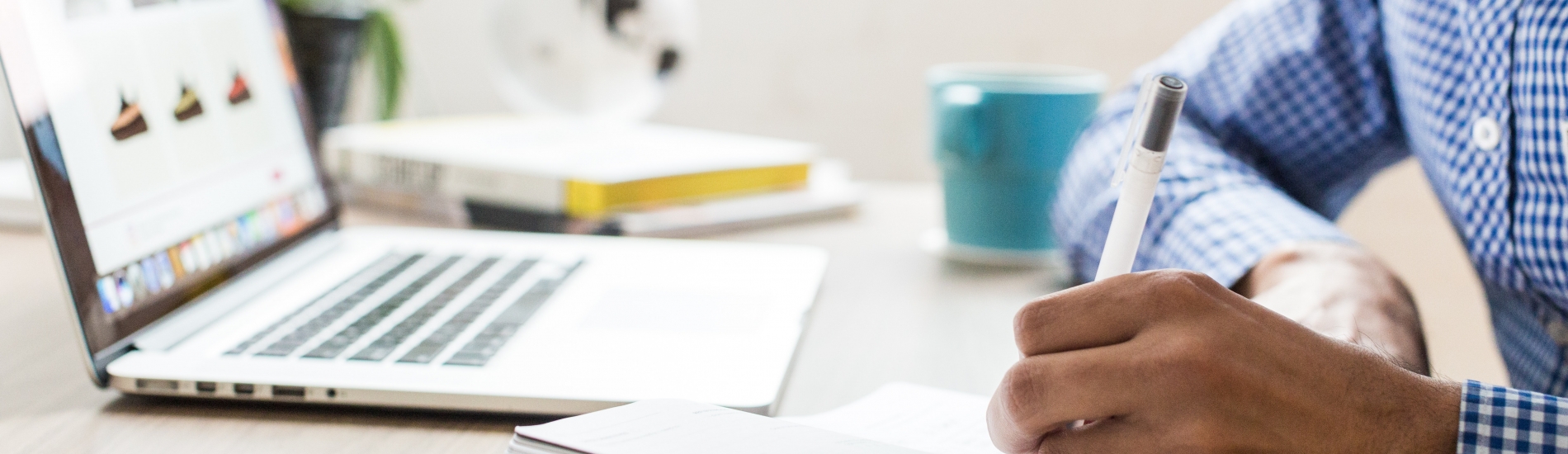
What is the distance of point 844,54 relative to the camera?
1.25m

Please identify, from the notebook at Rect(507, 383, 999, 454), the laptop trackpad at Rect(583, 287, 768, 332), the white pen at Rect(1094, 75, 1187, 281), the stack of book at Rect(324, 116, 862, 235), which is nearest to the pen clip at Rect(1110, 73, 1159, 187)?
the white pen at Rect(1094, 75, 1187, 281)

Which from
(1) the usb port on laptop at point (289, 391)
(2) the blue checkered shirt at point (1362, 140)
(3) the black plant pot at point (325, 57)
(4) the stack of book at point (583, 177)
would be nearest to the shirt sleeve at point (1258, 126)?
(2) the blue checkered shirt at point (1362, 140)

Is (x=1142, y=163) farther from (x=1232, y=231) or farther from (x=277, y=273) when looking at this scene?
(x=277, y=273)

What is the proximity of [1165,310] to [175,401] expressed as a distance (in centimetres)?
42

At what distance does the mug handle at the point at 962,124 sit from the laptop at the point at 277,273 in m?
0.14

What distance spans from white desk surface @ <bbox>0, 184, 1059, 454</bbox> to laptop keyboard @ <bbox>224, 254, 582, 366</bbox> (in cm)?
3

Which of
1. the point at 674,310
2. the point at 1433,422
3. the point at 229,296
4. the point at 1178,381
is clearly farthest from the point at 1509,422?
the point at 229,296

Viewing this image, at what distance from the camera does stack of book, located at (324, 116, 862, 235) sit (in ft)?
2.61

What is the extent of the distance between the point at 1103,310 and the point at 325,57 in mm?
815

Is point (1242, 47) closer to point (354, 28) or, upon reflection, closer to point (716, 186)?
point (716, 186)

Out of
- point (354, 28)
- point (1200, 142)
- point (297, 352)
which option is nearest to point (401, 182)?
point (354, 28)

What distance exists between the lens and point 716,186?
2.81ft

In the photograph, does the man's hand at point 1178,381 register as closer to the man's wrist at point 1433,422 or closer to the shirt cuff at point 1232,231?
the man's wrist at point 1433,422

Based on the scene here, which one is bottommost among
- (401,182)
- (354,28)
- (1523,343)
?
(1523,343)
